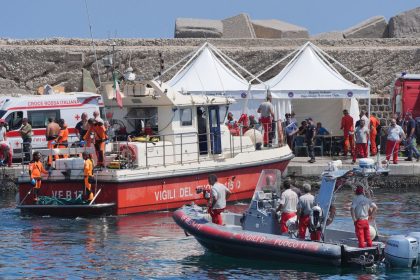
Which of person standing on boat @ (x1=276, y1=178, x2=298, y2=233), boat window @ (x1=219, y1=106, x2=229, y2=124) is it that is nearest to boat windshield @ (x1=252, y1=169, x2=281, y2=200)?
person standing on boat @ (x1=276, y1=178, x2=298, y2=233)

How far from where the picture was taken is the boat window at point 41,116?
31688mm

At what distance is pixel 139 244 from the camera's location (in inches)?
880

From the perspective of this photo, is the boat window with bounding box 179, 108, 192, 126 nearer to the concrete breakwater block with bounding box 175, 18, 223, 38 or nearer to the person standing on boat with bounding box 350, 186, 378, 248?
the person standing on boat with bounding box 350, 186, 378, 248

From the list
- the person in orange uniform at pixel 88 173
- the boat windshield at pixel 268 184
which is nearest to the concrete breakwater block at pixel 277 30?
the person in orange uniform at pixel 88 173

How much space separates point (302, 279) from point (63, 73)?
2302 centimetres

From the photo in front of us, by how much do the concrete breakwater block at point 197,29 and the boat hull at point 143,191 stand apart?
18.8 metres

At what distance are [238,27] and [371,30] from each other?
16.4ft

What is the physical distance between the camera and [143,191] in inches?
997

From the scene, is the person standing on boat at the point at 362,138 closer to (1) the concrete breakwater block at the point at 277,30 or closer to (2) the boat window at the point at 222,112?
(2) the boat window at the point at 222,112

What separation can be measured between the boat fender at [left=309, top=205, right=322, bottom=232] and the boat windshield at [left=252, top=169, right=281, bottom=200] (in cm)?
159

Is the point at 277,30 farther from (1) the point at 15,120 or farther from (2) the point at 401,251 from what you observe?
(2) the point at 401,251

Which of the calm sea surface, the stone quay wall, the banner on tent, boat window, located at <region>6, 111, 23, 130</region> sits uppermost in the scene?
the stone quay wall

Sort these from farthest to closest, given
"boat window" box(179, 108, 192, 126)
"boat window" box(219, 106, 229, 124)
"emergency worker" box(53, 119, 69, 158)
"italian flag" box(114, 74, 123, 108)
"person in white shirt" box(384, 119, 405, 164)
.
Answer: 1. "person in white shirt" box(384, 119, 405, 164)
2. "boat window" box(219, 106, 229, 124)
3. "emergency worker" box(53, 119, 69, 158)
4. "boat window" box(179, 108, 192, 126)
5. "italian flag" box(114, 74, 123, 108)

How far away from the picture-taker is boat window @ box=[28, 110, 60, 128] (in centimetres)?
3169
